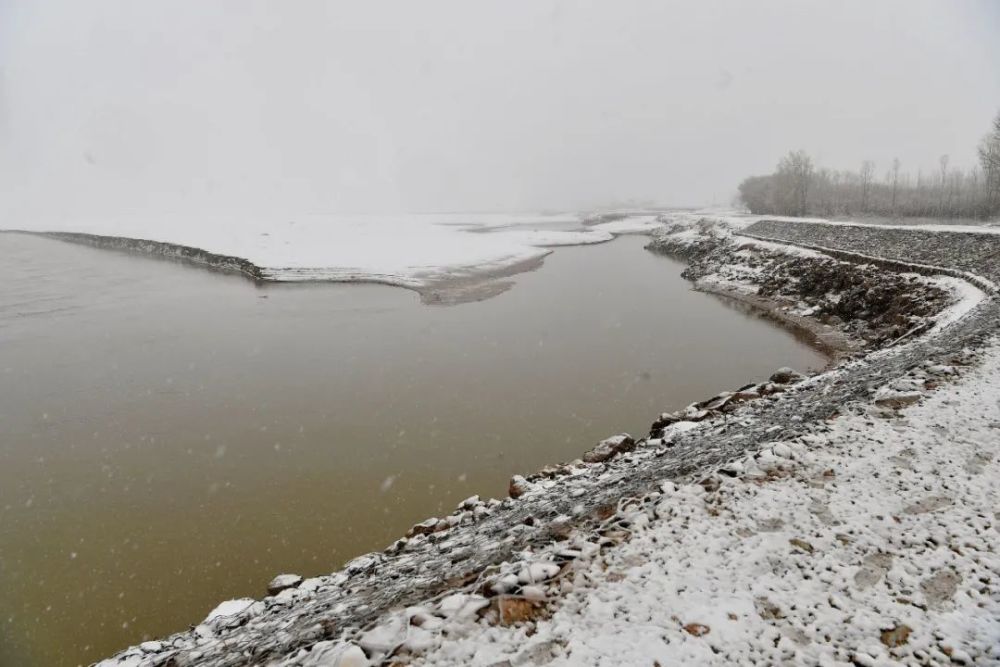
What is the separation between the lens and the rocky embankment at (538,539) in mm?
4730

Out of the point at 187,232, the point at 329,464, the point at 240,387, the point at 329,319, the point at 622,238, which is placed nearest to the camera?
the point at 329,464

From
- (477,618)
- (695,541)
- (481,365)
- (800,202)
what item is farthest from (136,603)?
(800,202)

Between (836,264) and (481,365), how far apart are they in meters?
23.4

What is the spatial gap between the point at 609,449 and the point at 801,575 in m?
5.83

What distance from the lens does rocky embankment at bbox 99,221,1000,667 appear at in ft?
15.5

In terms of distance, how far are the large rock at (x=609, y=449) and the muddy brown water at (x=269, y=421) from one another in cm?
176

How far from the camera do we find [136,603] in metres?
8.33

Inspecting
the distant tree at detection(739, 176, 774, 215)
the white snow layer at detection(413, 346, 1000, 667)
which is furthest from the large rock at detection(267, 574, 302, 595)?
the distant tree at detection(739, 176, 774, 215)

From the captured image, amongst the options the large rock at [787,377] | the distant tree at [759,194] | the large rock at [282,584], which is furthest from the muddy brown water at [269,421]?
the distant tree at [759,194]

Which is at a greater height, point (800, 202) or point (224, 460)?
point (800, 202)

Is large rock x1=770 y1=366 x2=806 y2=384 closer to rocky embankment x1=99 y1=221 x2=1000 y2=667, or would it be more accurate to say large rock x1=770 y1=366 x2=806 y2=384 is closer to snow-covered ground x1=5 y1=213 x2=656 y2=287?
rocky embankment x1=99 y1=221 x2=1000 y2=667

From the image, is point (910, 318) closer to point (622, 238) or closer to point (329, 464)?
point (329, 464)

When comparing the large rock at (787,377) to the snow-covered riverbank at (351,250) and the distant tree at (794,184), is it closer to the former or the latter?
the snow-covered riverbank at (351,250)

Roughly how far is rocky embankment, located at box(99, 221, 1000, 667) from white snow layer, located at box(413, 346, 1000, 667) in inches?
4.4
